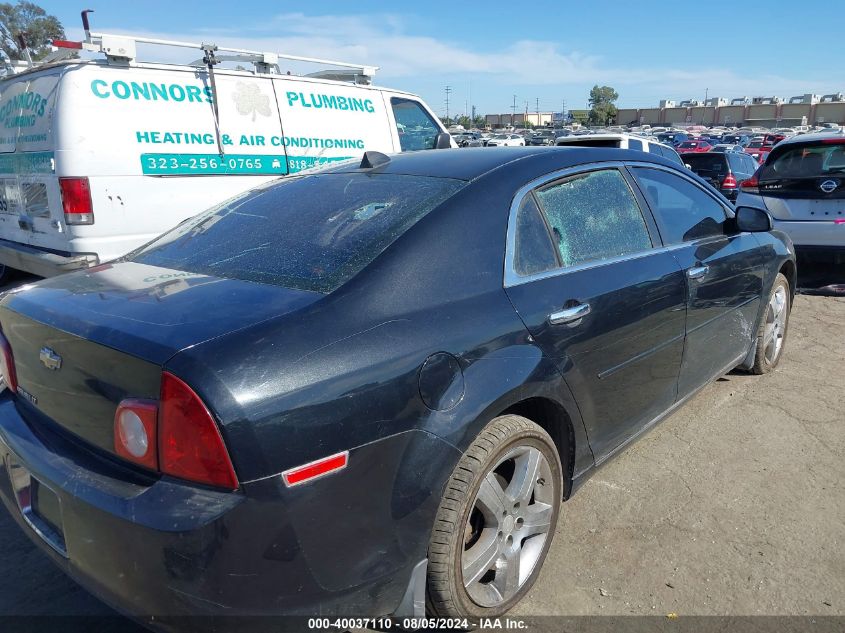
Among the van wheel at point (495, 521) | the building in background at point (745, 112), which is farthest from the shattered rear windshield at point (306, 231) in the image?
the building in background at point (745, 112)

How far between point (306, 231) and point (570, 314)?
1.07 metres

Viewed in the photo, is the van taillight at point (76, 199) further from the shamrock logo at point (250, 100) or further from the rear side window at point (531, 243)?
the rear side window at point (531, 243)

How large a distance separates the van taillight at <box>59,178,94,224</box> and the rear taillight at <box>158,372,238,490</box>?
429 centimetres

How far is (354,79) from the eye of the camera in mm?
8250

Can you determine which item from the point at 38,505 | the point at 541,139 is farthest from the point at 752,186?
the point at 541,139

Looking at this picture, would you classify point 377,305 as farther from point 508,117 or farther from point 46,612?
point 508,117

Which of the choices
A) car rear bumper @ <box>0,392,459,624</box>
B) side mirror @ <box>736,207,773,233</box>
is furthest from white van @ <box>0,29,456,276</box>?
car rear bumper @ <box>0,392,459,624</box>

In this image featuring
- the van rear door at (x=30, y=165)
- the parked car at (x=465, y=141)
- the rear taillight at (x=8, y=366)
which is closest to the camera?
the rear taillight at (x=8, y=366)

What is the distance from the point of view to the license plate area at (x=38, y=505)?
6.65 ft

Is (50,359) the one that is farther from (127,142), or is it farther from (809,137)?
(809,137)

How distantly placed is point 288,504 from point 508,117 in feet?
473

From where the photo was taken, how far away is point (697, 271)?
136 inches

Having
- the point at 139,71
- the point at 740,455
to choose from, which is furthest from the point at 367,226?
the point at 139,71

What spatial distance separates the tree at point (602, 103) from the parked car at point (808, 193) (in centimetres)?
11260
